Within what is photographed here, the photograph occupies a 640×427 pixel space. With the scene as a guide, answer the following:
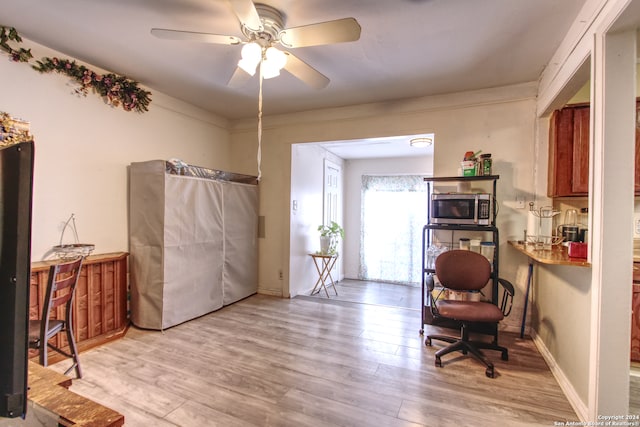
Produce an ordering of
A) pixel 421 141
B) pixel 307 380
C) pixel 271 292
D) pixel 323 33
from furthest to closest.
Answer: pixel 271 292
pixel 421 141
pixel 307 380
pixel 323 33

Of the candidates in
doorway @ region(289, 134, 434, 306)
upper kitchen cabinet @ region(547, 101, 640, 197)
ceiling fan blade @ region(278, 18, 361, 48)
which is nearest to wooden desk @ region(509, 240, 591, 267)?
upper kitchen cabinet @ region(547, 101, 640, 197)

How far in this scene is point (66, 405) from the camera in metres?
0.78

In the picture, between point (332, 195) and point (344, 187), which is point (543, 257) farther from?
point (344, 187)

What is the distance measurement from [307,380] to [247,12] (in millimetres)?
2377

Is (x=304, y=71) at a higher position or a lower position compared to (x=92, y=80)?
lower

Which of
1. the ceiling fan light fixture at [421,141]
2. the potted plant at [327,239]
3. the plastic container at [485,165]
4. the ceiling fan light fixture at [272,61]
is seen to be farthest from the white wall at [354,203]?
the ceiling fan light fixture at [272,61]

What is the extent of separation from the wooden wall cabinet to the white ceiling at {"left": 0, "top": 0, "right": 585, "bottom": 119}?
182cm

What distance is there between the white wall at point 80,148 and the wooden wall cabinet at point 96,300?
26 centimetres

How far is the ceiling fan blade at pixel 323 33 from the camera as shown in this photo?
1.65m

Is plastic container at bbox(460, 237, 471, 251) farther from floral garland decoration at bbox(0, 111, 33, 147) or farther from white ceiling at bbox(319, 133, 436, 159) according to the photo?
floral garland decoration at bbox(0, 111, 33, 147)

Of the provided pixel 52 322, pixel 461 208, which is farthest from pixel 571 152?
pixel 52 322

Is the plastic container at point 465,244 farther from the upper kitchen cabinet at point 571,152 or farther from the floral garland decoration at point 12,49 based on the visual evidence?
the floral garland decoration at point 12,49

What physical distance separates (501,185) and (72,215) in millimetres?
4184

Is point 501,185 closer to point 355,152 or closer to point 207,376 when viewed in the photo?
point 355,152
